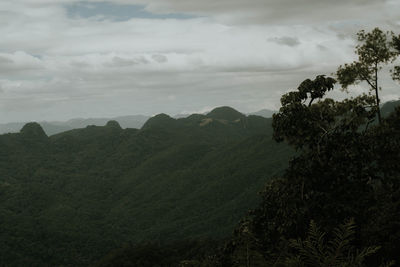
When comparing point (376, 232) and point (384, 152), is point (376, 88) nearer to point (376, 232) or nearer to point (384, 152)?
point (384, 152)

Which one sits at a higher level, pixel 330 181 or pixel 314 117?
pixel 314 117

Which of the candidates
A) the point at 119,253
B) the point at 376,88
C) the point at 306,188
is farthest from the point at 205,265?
the point at 119,253

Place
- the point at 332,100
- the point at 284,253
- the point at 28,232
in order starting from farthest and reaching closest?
the point at 28,232, the point at 332,100, the point at 284,253

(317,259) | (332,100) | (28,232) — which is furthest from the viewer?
(28,232)

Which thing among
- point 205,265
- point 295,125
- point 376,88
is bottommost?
point 205,265

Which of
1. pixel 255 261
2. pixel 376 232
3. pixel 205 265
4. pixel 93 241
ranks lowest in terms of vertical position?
pixel 93 241

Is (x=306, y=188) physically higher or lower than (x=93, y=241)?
higher

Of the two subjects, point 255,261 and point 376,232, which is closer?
point 255,261

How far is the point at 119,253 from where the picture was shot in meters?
126

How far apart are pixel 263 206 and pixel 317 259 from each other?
38.8ft

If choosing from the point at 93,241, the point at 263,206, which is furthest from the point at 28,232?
the point at 263,206

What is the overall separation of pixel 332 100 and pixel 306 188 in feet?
14.7

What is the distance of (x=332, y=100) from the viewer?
18891mm

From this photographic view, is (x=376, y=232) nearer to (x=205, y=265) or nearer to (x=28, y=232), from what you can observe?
(x=205, y=265)
